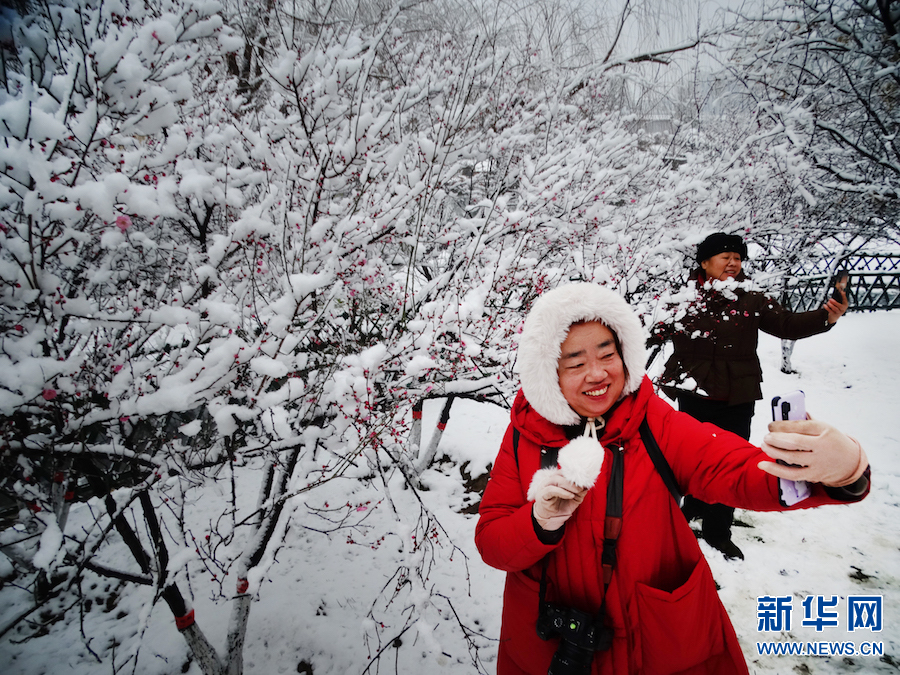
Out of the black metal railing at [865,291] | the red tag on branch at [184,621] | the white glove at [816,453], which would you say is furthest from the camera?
the black metal railing at [865,291]

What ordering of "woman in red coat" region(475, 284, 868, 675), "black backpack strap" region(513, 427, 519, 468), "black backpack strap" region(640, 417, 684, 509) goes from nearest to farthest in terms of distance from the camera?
"woman in red coat" region(475, 284, 868, 675), "black backpack strap" region(640, 417, 684, 509), "black backpack strap" region(513, 427, 519, 468)

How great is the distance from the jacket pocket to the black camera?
5.2 inches

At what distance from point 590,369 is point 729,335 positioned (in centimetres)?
211

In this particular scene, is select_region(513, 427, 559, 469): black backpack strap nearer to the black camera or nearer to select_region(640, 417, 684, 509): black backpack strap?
select_region(640, 417, 684, 509): black backpack strap

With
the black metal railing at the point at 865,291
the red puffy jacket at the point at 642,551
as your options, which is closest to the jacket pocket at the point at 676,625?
the red puffy jacket at the point at 642,551

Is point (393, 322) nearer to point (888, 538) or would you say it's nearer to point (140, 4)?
point (140, 4)

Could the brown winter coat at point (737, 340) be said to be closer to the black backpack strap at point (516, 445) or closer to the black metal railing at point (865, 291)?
the black backpack strap at point (516, 445)

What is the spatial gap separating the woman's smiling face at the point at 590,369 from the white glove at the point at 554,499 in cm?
33

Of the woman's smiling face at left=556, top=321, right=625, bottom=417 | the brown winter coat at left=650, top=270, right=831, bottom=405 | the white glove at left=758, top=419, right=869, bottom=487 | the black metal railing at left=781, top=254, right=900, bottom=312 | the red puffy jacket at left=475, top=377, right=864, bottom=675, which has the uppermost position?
the black metal railing at left=781, top=254, right=900, bottom=312

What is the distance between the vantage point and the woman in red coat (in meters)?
1.16

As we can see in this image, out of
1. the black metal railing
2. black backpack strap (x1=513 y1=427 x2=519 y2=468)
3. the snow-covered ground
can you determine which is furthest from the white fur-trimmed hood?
the black metal railing

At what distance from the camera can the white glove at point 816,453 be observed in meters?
0.88

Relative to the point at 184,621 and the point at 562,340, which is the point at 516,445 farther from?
the point at 184,621

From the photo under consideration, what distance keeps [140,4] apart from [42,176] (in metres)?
1.38
